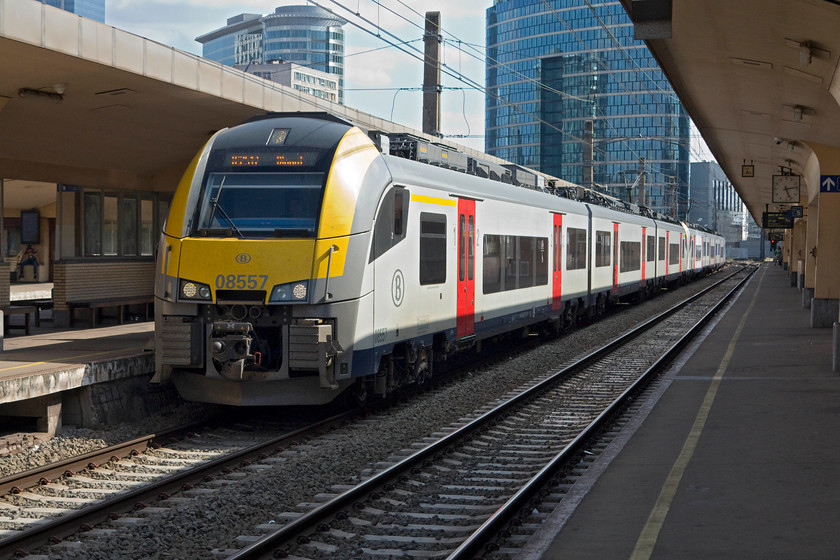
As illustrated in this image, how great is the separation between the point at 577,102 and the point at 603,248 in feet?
370

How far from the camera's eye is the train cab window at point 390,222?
10.5 m

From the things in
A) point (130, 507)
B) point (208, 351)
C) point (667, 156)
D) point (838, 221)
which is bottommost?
point (130, 507)

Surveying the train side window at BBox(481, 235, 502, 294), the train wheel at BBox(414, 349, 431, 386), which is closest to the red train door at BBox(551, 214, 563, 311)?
the train side window at BBox(481, 235, 502, 294)

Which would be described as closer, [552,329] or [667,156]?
[552,329]

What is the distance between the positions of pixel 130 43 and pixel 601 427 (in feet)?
23.4

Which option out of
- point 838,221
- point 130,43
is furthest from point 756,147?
point 130,43

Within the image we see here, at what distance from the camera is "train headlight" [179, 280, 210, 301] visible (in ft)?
Result: 32.9

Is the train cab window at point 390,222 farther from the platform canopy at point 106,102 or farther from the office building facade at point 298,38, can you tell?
the office building facade at point 298,38

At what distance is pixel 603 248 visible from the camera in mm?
24406

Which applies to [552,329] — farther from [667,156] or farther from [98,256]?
[667,156]

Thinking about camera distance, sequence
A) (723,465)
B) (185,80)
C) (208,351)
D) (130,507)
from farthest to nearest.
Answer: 1. (185,80)
2. (208,351)
3. (723,465)
4. (130,507)

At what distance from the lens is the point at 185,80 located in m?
12.6

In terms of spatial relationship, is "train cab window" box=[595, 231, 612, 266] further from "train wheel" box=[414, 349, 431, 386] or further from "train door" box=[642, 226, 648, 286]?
"train wheel" box=[414, 349, 431, 386]

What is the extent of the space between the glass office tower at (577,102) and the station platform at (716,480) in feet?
359
